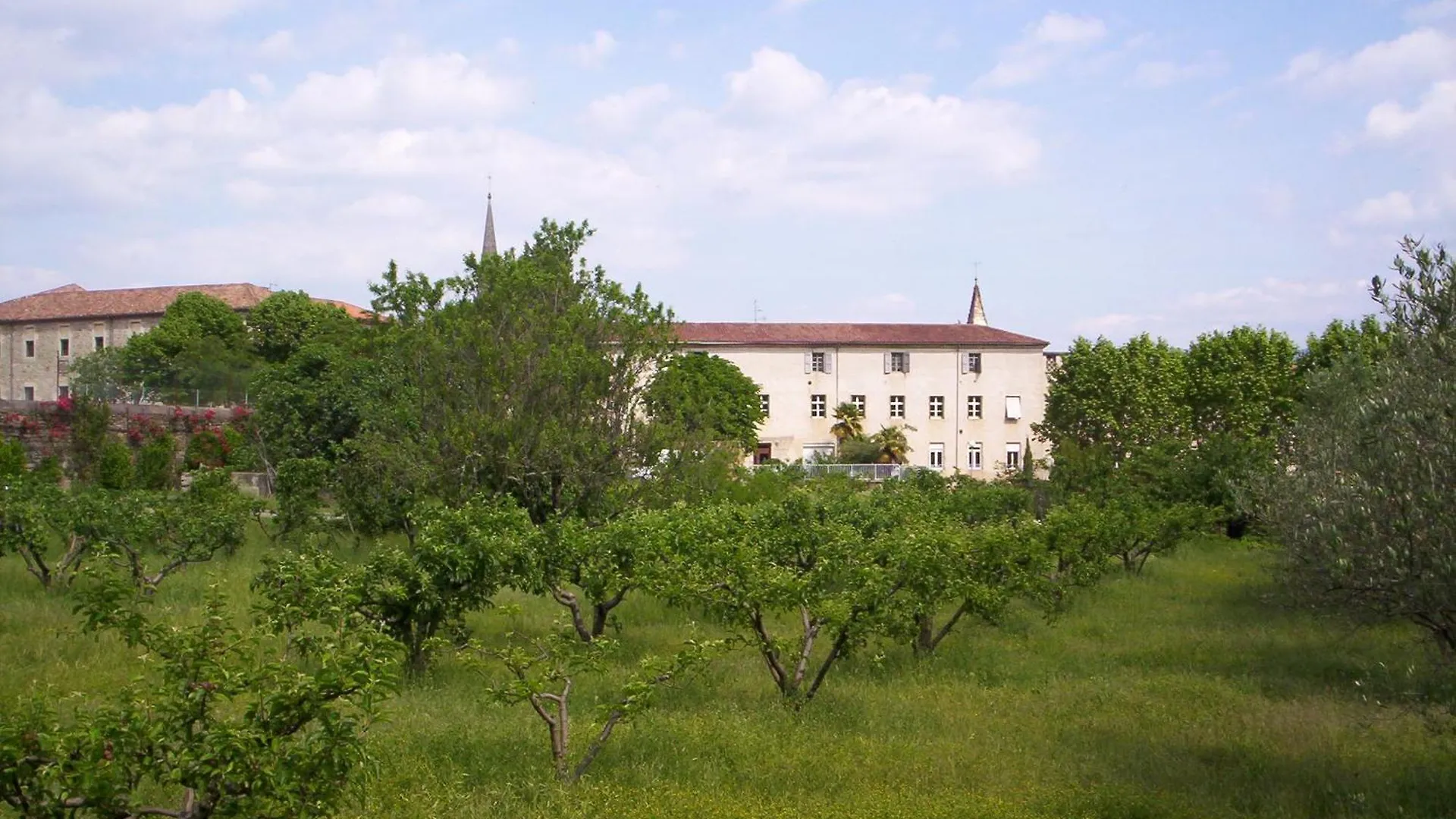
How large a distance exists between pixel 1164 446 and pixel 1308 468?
18051 mm

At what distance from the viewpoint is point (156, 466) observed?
97.2 ft

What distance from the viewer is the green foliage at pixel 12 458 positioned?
25.3 m

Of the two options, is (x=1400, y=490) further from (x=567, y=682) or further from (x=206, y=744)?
(x=206, y=744)

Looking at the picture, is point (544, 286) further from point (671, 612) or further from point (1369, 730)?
point (1369, 730)

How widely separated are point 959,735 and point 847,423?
45.6 meters

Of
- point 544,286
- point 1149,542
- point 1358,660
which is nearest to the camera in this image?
point 1358,660

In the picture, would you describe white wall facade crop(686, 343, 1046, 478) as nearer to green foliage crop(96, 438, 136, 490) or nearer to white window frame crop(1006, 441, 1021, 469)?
white window frame crop(1006, 441, 1021, 469)

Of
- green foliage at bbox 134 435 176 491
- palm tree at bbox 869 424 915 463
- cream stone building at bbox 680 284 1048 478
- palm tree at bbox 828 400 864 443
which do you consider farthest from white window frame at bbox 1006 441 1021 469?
green foliage at bbox 134 435 176 491

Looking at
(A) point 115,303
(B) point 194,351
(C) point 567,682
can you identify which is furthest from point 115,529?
(A) point 115,303

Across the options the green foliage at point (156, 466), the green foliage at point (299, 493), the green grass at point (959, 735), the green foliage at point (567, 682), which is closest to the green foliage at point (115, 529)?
the green grass at point (959, 735)

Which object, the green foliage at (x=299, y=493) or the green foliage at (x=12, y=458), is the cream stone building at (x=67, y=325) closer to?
the green foliage at (x=12, y=458)

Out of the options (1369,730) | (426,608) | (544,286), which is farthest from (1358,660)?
(544,286)

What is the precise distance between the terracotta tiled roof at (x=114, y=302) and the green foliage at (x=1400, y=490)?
6143cm

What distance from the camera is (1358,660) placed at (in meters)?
11.6
